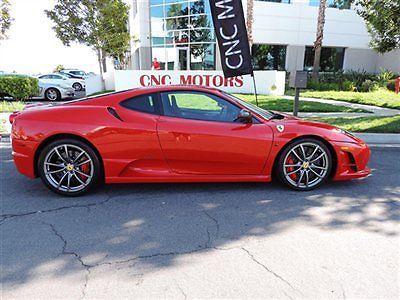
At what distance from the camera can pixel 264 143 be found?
3855 mm

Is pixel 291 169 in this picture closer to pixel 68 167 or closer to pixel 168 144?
pixel 168 144

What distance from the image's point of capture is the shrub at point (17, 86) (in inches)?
478

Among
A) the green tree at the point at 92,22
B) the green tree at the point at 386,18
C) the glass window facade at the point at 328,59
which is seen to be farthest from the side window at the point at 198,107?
the glass window facade at the point at 328,59

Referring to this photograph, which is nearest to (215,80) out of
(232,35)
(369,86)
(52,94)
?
(52,94)

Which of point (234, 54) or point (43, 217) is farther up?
point (234, 54)

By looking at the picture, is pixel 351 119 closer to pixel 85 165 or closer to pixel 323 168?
pixel 323 168

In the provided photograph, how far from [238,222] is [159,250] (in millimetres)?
900

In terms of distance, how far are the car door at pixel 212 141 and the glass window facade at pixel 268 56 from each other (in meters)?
18.1

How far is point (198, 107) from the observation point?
13.7 ft

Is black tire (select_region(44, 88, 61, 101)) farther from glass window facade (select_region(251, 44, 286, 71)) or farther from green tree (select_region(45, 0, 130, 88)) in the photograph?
glass window facade (select_region(251, 44, 286, 71))

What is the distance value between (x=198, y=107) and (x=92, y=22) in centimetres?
1451

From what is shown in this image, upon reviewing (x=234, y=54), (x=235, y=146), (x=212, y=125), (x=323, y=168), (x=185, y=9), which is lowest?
(x=323, y=168)

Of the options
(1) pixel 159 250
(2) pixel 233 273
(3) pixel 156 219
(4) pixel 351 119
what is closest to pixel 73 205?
(3) pixel 156 219

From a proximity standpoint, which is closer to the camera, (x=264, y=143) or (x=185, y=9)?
(x=264, y=143)
